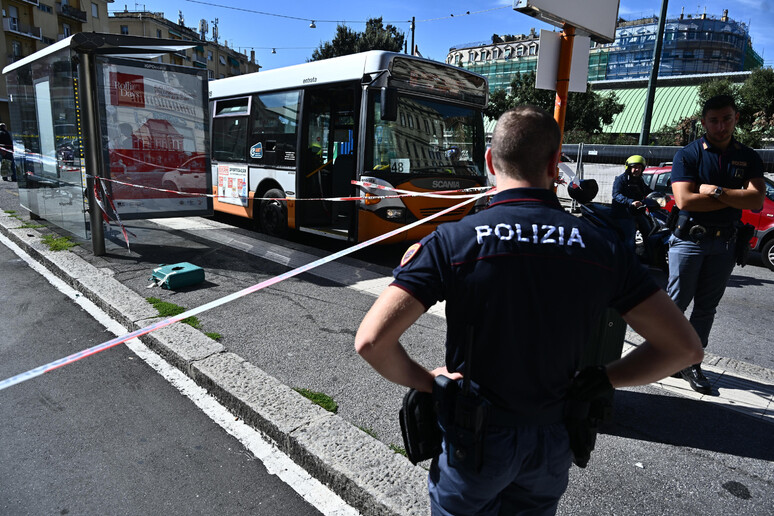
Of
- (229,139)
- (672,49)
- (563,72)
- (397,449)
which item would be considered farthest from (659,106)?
(672,49)

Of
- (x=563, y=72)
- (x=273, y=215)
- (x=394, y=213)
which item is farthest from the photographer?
(x=273, y=215)

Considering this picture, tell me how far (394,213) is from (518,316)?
6.61 m

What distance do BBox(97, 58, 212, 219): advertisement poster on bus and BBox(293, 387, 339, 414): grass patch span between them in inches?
216

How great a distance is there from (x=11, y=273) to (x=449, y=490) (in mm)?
7502

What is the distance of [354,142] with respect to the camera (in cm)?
813

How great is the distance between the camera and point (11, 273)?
6.88 meters

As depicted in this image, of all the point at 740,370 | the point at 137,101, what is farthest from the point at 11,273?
the point at 740,370

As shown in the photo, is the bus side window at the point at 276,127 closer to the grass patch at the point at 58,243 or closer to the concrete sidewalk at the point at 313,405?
the grass patch at the point at 58,243

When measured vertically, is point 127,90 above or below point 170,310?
above

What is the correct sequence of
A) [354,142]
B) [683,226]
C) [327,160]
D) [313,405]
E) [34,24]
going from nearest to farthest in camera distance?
[313,405] < [683,226] < [354,142] < [327,160] < [34,24]

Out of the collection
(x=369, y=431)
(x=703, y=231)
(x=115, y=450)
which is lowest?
(x=115, y=450)

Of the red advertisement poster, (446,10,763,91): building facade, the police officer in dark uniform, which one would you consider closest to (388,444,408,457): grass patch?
the police officer in dark uniform

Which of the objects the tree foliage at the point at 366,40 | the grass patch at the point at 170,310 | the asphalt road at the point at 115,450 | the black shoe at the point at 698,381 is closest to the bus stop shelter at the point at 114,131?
the grass patch at the point at 170,310

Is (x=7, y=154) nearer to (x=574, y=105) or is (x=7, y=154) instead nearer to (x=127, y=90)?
(x=127, y=90)
